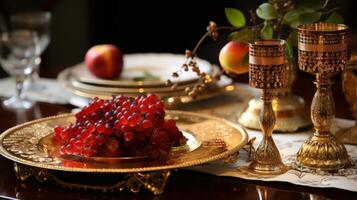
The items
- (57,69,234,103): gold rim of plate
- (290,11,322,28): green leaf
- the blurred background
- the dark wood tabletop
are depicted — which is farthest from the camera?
the blurred background

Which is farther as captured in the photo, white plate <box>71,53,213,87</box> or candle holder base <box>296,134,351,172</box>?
white plate <box>71,53,213,87</box>

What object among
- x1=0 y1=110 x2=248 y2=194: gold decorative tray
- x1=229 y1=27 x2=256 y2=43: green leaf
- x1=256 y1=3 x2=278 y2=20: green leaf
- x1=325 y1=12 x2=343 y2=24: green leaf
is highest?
x1=256 y1=3 x2=278 y2=20: green leaf

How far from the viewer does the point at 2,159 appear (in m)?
1.12

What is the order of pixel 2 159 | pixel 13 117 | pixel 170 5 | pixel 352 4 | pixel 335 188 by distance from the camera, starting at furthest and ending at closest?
pixel 170 5, pixel 352 4, pixel 13 117, pixel 2 159, pixel 335 188

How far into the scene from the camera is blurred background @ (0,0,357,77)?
102 inches

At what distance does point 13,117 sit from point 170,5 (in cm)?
133

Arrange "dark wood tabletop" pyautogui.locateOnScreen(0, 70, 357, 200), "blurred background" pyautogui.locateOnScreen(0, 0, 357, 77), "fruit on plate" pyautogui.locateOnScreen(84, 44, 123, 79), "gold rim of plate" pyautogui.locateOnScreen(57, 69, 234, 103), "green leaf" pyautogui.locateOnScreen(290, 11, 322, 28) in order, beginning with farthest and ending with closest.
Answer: "blurred background" pyautogui.locateOnScreen(0, 0, 357, 77) < "fruit on plate" pyautogui.locateOnScreen(84, 44, 123, 79) < "gold rim of plate" pyautogui.locateOnScreen(57, 69, 234, 103) < "green leaf" pyautogui.locateOnScreen(290, 11, 322, 28) < "dark wood tabletop" pyautogui.locateOnScreen(0, 70, 357, 200)

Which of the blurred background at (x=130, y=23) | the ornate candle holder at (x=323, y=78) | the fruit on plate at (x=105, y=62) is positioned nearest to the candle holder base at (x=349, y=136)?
the ornate candle holder at (x=323, y=78)

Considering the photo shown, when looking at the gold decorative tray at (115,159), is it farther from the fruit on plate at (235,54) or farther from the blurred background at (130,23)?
the blurred background at (130,23)

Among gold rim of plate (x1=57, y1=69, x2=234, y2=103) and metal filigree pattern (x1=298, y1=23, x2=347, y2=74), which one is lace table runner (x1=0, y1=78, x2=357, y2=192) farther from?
metal filigree pattern (x1=298, y1=23, x2=347, y2=74)

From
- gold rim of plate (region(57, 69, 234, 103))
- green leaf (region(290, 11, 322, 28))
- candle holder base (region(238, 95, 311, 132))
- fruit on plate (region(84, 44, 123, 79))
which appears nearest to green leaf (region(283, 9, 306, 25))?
green leaf (region(290, 11, 322, 28))

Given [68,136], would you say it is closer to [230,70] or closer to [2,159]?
[2,159]

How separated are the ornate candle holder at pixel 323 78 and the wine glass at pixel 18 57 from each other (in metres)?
0.65

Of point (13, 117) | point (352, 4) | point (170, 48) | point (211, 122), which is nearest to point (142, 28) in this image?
point (170, 48)
